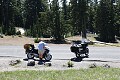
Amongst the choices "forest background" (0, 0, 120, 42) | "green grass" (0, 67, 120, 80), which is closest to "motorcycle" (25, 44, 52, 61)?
"green grass" (0, 67, 120, 80)

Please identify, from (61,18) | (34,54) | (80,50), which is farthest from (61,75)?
(61,18)

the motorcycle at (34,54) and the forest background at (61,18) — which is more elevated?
the forest background at (61,18)

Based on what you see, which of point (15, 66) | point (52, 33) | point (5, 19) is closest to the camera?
point (15, 66)

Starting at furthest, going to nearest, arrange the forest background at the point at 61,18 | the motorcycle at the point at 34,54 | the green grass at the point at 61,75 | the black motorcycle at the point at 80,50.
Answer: the forest background at the point at 61,18
the black motorcycle at the point at 80,50
the motorcycle at the point at 34,54
the green grass at the point at 61,75

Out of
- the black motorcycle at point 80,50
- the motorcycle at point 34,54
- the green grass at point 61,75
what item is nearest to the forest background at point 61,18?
the black motorcycle at point 80,50

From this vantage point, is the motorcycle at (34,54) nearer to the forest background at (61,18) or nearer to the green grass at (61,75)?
the green grass at (61,75)

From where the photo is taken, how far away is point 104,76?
1365cm

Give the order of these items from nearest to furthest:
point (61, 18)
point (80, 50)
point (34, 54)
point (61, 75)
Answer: point (61, 75) → point (34, 54) → point (80, 50) → point (61, 18)

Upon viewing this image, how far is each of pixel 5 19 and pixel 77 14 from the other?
25194 millimetres

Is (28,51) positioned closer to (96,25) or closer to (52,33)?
(52,33)

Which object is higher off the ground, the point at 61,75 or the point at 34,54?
the point at 34,54

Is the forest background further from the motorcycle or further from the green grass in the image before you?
the green grass

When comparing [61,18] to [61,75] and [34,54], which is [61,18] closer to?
[34,54]

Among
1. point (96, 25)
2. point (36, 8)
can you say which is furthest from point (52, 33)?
point (36, 8)
